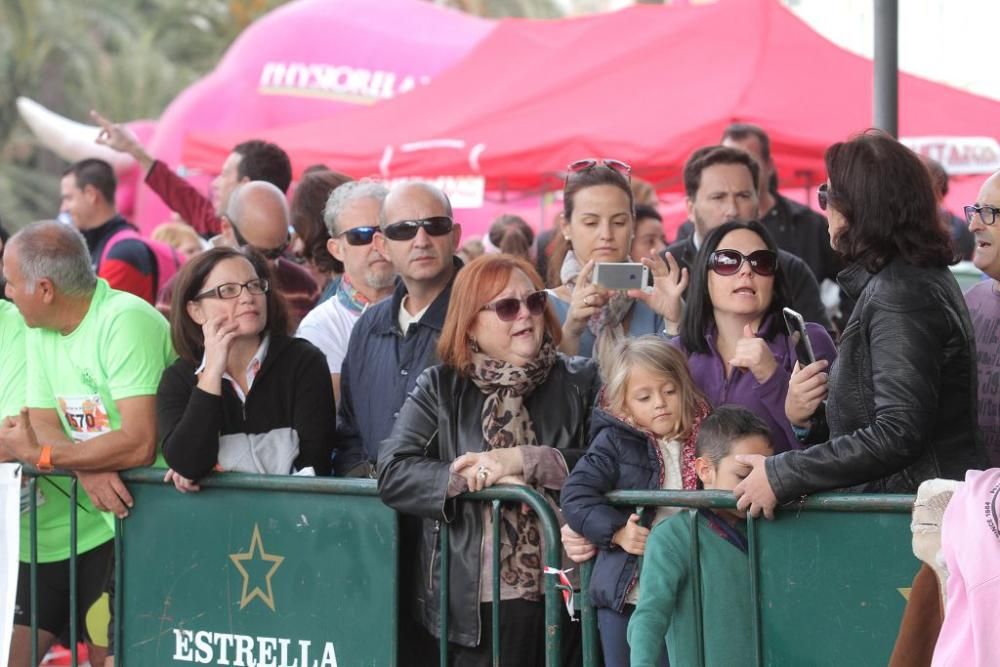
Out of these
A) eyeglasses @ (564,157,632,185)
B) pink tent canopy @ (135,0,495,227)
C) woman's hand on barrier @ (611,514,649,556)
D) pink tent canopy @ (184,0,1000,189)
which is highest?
pink tent canopy @ (135,0,495,227)

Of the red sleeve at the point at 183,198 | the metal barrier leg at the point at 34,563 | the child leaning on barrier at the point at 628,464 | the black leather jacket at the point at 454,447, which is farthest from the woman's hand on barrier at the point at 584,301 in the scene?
the red sleeve at the point at 183,198

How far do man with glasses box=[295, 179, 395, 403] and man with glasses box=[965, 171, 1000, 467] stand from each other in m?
2.53

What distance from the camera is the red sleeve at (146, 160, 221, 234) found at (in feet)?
26.9

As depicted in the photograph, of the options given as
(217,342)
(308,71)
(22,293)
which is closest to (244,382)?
(217,342)

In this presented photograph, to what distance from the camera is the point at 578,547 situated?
4500 millimetres

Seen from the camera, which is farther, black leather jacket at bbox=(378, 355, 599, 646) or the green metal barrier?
black leather jacket at bbox=(378, 355, 599, 646)

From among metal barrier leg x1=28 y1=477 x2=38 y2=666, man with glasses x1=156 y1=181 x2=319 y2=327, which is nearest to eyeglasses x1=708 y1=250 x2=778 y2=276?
man with glasses x1=156 y1=181 x2=319 y2=327

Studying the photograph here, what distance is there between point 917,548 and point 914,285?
75 cm

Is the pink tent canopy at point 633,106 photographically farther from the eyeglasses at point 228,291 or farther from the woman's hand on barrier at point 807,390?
the woman's hand on barrier at point 807,390

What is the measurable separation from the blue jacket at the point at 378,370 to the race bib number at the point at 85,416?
89cm

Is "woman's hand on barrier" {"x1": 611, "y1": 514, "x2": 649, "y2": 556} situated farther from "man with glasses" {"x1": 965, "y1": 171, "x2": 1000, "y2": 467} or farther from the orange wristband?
the orange wristband

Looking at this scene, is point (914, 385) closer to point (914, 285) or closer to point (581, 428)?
point (914, 285)

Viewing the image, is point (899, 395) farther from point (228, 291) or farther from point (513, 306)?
point (228, 291)

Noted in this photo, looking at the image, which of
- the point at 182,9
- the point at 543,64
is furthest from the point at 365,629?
the point at 182,9
